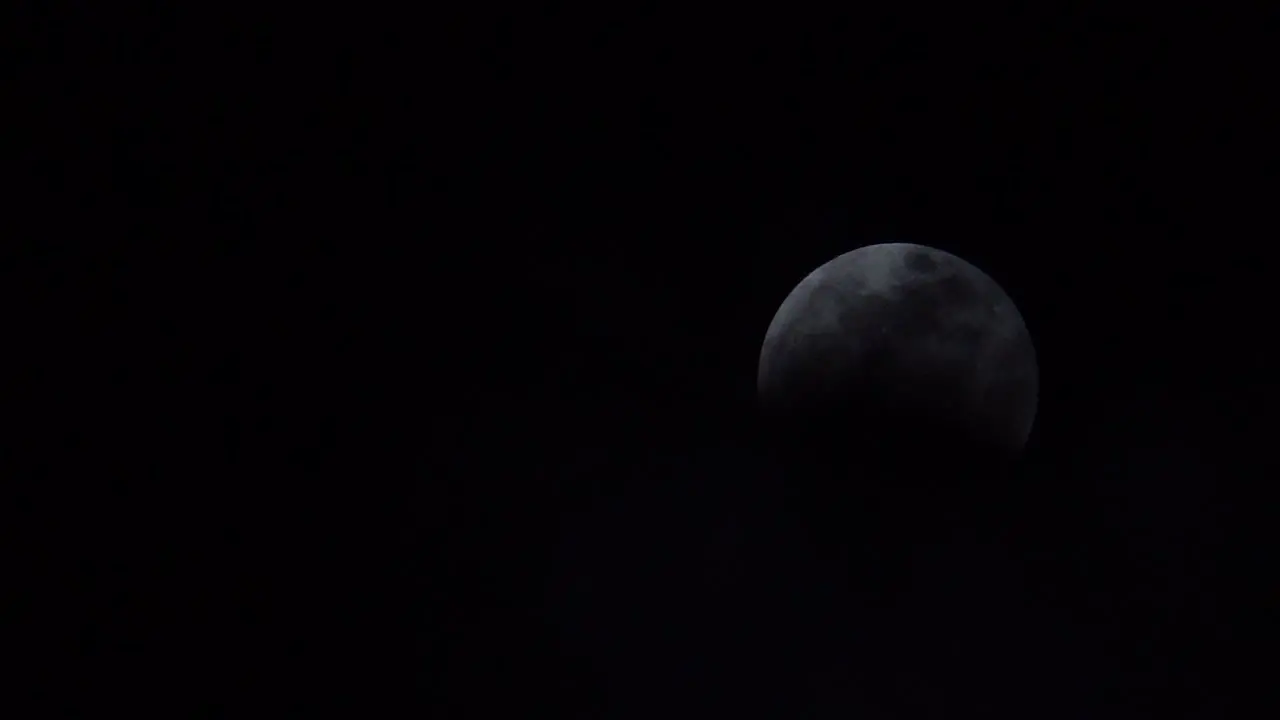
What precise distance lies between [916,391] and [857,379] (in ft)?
1.02

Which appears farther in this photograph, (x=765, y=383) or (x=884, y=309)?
(x=765, y=383)

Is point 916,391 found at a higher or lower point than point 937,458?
higher

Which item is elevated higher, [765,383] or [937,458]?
[765,383]

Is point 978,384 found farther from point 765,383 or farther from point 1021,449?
point 765,383

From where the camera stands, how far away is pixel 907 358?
5.70 metres

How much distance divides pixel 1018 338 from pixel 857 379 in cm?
100

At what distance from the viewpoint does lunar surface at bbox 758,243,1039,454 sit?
570cm

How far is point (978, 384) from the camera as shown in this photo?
5.75 m

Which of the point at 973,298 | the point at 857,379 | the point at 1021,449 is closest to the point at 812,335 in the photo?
the point at 857,379

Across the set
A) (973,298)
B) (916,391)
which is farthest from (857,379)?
(973,298)

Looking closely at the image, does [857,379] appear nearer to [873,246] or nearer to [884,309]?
[884,309]

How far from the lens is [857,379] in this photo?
575 cm

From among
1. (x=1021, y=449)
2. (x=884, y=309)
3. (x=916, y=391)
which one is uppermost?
(x=884, y=309)

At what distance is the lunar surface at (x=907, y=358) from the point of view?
5.70 meters
